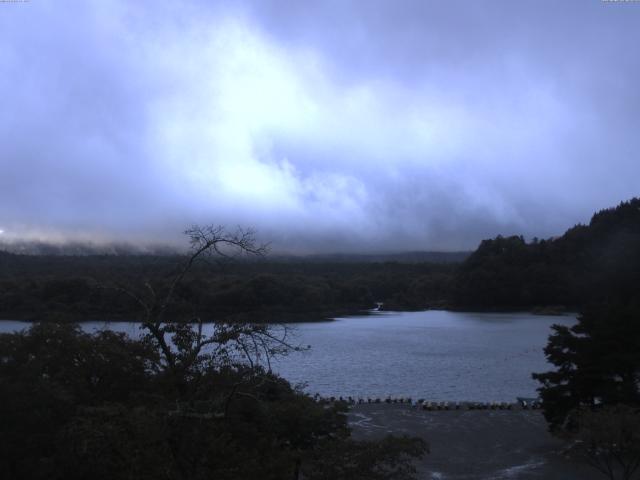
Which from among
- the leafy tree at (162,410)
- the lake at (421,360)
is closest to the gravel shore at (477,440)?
the lake at (421,360)

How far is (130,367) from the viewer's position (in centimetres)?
1164

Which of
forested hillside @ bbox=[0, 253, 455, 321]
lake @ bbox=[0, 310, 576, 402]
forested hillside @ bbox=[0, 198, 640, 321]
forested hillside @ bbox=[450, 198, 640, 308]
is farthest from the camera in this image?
forested hillside @ bbox=[450, 198, 640, 308]

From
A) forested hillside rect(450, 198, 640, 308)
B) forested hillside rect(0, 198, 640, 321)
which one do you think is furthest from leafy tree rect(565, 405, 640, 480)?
forested hillside rect(450, 198, 640, 308)

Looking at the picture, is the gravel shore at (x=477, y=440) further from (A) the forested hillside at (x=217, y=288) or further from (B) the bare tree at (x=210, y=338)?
(B) the bare tree at (x=210, y=338)

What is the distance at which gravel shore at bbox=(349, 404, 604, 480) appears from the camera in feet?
57.9

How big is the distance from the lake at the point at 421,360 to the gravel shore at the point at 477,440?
4.30 meters

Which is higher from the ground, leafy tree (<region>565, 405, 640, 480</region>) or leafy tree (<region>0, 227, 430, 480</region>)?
leafy tree (<region>0, 227, 430, 480</region>)

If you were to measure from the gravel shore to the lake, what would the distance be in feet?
14.1

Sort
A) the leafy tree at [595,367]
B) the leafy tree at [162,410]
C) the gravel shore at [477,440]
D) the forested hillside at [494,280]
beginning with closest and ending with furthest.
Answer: the leafy tree at [162,410] → the gravel shore at [477,440] → the leafy tree at [595,367] → the forested hillside at [494,280]

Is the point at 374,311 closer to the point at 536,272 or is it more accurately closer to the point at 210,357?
the point at 536,272

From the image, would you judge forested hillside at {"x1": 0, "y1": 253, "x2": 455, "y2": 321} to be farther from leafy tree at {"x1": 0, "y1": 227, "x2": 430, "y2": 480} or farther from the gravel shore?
the gravel shore

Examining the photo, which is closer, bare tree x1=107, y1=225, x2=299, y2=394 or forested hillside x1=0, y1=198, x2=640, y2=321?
bare tree x1=107, y1=225, x2=299, y2=394

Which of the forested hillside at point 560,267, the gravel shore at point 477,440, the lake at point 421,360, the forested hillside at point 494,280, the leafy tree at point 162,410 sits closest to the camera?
the leafy tree at point 162,410

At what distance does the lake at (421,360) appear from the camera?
34375 mm
